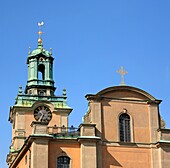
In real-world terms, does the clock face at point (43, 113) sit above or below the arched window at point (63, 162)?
above

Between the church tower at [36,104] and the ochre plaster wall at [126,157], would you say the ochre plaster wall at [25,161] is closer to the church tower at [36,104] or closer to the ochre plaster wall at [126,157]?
the ochre plaster wall at [126,157]

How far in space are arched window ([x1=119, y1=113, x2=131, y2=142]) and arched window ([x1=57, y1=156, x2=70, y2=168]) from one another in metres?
4.82

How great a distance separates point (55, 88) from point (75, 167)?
2456cm

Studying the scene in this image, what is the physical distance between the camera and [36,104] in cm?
5969

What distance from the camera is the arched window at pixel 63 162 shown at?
39281mm

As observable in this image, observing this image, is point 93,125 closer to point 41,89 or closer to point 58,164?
point 58,164

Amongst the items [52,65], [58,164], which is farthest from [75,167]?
[52,65]

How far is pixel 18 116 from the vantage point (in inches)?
2339

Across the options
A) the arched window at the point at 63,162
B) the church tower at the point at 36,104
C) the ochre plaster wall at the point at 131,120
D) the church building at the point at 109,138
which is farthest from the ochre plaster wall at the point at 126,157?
the church tower at the point at 36,104

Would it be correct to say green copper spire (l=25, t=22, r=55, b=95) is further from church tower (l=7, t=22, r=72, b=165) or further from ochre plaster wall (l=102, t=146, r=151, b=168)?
ochre plaster wall (l=102, t=146, r=151, b=168)

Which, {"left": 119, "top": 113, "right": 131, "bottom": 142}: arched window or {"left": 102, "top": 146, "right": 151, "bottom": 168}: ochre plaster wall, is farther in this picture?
{"left": 119, "top": 113, "right": 131, "bottom": 142}: arched window

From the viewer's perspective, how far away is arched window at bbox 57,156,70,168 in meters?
39.3

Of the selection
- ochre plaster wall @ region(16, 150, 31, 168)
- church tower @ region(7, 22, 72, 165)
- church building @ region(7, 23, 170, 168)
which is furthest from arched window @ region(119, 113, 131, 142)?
church tower @ region(7, 22, 72, 165)

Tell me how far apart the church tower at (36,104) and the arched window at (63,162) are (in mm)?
17603
